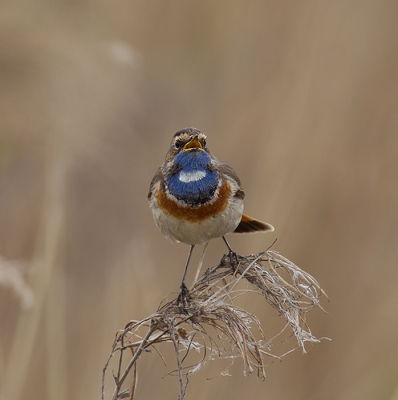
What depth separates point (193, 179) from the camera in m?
3.81

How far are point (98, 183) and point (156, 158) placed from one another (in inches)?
20.3

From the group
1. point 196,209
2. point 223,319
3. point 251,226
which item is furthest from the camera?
point 251,226

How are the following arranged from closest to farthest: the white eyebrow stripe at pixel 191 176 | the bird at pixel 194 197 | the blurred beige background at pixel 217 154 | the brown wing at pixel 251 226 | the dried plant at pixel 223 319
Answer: the dried plant at pixel 223 319
the bird at pixel 194 197
the white eyebrow stripe at pixel 191 176
the blurred beige background at pixel 217 154
the brown wing at pixel 251 226

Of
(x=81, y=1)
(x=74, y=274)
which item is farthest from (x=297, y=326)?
(x=81, y=1)

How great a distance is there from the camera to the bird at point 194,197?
3.71 metres

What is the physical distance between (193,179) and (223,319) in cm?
137

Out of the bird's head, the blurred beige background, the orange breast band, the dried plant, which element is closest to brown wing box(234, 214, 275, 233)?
the blurred beige background

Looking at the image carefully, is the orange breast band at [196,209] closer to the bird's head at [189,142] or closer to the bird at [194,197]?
the bird at [194,197]

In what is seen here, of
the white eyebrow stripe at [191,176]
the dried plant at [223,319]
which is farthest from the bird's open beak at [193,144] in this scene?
the dried plant at [223,319]

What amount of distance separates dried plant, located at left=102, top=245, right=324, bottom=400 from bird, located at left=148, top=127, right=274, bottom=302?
654 mm

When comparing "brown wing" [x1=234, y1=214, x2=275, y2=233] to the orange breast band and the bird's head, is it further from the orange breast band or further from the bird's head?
the bird's head

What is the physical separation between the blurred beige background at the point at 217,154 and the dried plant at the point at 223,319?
1.33m

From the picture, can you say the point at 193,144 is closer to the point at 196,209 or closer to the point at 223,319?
the point at 196,209

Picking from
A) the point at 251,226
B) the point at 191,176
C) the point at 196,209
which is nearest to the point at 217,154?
the point at 251,226
